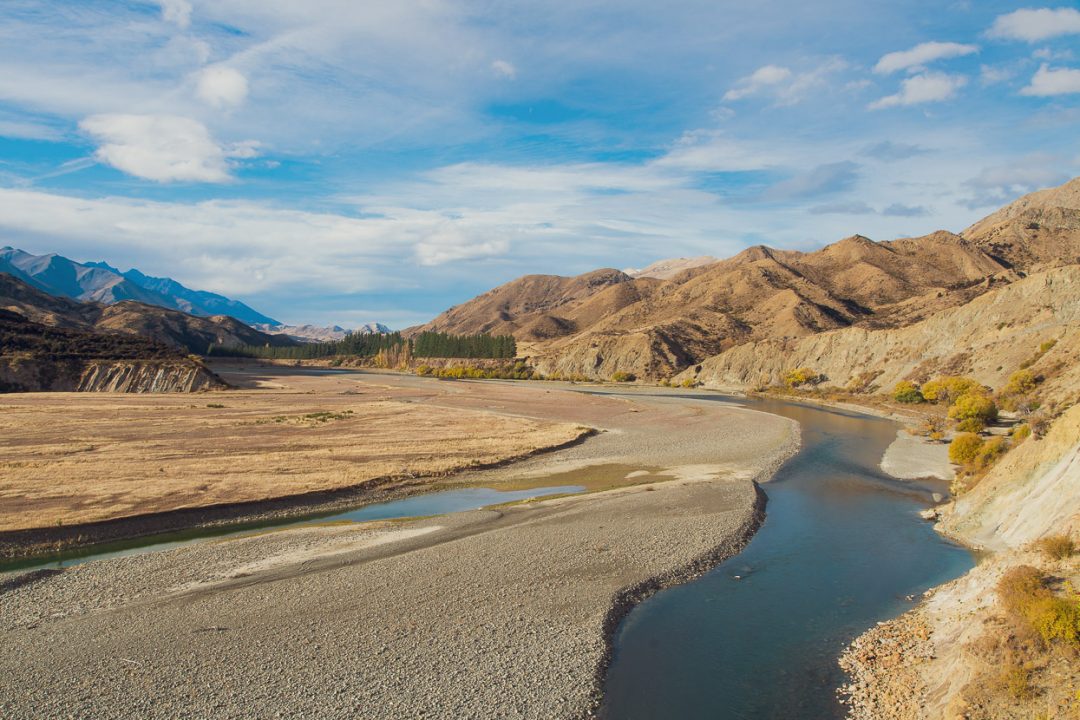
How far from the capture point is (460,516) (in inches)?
1024

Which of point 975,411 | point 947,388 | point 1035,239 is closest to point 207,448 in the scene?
point 975,411

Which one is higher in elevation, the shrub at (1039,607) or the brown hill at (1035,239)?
the brown hill at (1035,239)

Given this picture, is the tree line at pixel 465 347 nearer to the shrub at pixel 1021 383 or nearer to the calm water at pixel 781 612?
the shrub at pixel 1021 383

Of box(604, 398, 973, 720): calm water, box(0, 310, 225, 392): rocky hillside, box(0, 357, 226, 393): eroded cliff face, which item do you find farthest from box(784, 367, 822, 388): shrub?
box(0, 310, 225, 392): rocky hillside

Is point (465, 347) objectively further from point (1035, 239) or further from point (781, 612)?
point (1035, 239)

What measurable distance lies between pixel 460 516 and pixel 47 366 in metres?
79.0

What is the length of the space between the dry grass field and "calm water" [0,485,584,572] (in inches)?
100

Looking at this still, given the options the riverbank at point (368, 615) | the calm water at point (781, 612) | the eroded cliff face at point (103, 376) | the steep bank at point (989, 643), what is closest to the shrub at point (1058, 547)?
the steep bank at point (989, 643)

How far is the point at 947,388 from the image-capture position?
6525cm

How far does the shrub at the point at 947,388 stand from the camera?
2462 inches

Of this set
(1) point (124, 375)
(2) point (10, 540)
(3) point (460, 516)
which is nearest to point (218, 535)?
(2) point (10, 540)

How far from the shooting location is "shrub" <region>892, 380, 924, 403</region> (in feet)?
229

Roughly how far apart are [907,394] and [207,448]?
7188cm

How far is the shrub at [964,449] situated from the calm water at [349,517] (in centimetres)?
2420
